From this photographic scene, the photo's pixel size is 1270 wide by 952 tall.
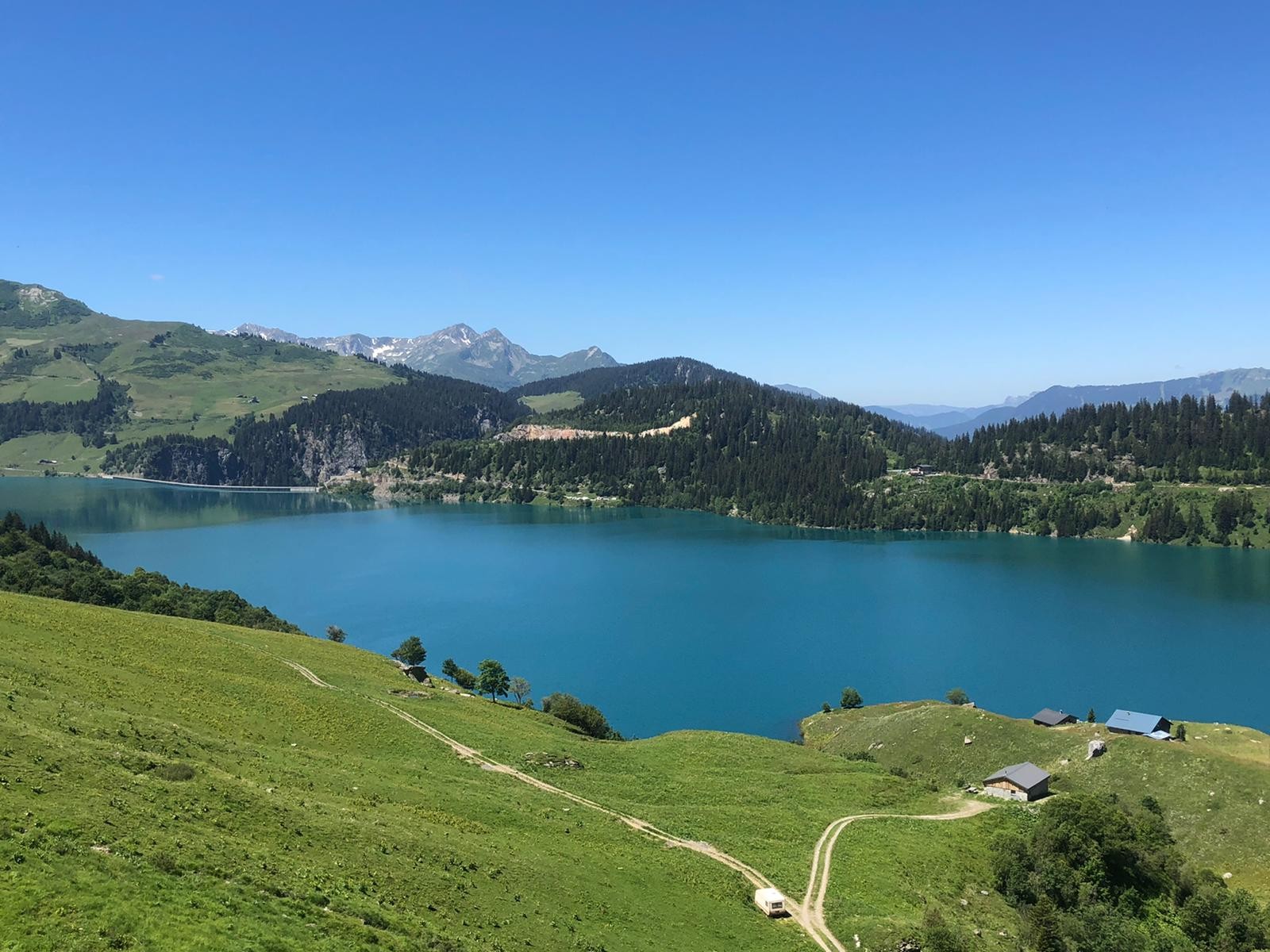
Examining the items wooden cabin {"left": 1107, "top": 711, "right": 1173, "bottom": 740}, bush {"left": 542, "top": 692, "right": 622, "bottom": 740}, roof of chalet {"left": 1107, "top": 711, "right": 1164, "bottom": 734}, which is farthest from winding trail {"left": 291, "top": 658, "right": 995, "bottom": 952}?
roof of chalet {"left": 1107, "top": 711, "right": 1164, "bottom": 734}

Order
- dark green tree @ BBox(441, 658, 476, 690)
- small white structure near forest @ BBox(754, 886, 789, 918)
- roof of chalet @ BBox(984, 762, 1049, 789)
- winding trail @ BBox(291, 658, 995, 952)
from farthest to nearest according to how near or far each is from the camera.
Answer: dark green tree @ BBox(441, 658, 476, 690)
roof of chalet @ BBox(984, 762, 1049, 789)
winding trail @ BBox(291, 658, 995, 952)
small white structure near forest @ BBox(754, 886, 789, 918)

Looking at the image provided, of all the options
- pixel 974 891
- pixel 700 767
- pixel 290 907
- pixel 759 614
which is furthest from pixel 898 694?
pixel 290 907

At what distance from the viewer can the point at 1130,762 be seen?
67750 millimetres

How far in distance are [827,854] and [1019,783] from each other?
26.7 metres

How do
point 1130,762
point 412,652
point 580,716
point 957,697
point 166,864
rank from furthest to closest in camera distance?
point 412,652, point 957,697, point 580,716, point 1130,762, point 166,864

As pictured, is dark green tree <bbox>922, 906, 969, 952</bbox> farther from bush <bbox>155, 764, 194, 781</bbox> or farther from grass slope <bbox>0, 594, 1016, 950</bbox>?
bush <bbox>155, 764, 194, 781</bbox>

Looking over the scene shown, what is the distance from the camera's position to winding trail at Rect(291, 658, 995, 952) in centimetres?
3941

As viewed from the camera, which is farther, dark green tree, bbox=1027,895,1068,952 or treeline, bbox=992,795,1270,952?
treeline, bbox=992,795,1270,952

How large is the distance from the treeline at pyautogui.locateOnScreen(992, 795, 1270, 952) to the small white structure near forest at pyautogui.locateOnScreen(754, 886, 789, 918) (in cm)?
1617

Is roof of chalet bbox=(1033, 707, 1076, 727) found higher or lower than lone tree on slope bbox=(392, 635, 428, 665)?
lower

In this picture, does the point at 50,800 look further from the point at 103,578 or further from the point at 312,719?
the point at 103,578

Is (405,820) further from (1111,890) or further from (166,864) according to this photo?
(1111,890)

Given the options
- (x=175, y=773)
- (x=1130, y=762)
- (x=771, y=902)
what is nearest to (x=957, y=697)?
(x=1130, y=762)

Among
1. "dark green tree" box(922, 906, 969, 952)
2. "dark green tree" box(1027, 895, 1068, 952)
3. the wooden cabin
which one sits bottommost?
"dark green tree" box(1027, 895, 1068, 952)
